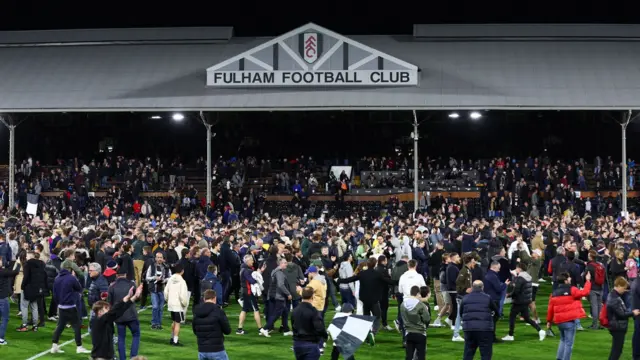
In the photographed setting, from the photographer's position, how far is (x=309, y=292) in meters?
13.0

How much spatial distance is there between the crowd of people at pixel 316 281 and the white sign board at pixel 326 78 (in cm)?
1091

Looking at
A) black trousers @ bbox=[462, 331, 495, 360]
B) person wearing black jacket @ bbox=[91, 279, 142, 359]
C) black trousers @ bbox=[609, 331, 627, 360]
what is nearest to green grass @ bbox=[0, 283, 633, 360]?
black trousers @ bbox=[609, 331, 627, 360]

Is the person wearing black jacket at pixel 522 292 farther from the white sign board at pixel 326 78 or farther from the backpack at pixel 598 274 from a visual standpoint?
the white sign board at pixel 326 78

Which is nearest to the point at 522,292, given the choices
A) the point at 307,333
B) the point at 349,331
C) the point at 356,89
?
the point at 349,331

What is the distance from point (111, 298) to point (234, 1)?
52.6 meters

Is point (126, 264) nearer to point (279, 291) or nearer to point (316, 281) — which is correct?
point (279, 291)

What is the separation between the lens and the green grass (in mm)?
16812

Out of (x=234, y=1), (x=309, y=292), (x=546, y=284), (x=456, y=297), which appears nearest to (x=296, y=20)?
(x=234, y=1)

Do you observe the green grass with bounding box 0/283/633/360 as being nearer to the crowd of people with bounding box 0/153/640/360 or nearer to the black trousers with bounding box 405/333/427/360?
the crowd of people with bounding box 0/153/640/360

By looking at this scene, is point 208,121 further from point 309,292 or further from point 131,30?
point 309,292

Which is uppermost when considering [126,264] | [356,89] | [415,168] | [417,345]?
[356,89]

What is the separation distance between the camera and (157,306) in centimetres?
1933

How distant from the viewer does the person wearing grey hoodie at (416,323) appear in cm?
1408

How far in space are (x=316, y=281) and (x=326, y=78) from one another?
24281 millimetres
